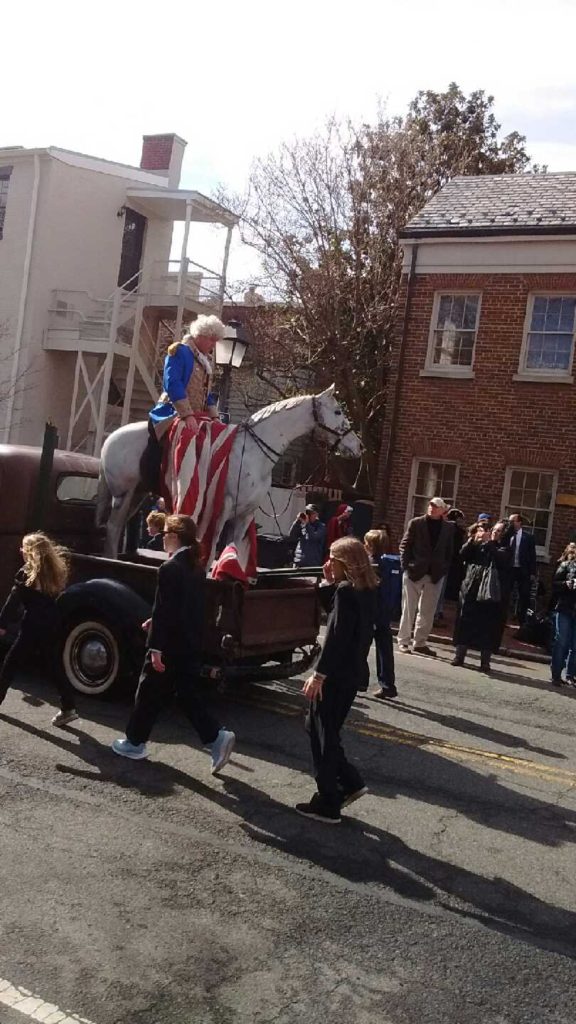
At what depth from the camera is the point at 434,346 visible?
19.0 m

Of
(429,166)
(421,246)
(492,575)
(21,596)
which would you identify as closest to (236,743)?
(21,596)

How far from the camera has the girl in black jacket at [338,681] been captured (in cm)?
576

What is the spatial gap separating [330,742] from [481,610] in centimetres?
648

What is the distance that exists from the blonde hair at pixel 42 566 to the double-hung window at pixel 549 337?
12.6 metres

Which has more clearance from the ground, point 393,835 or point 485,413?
point 485,413

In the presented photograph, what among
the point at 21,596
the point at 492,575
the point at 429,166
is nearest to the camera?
the point at 21,596

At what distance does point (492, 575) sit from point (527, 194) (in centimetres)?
1026

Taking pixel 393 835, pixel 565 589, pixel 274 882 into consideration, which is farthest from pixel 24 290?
pixel 274 882

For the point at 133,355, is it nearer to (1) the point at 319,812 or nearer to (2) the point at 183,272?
(2) the point at 183,272

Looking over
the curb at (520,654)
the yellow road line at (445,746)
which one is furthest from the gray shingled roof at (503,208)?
the yellow road line at (445,746)

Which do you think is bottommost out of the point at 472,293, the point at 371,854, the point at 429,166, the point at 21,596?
the point at 371,854

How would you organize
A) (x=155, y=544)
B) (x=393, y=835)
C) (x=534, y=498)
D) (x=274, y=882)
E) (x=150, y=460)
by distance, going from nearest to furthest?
(x=274, y=882)
(x=393, y=835)
(x=150, y=460)
(x=155, y=544)
(x=534, y=498)

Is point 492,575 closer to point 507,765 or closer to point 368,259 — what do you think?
point 507,765

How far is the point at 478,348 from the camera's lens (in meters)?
18.3
